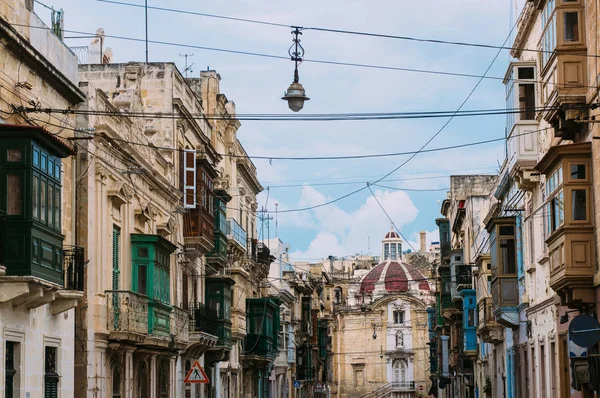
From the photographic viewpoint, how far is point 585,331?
18844 millimetres

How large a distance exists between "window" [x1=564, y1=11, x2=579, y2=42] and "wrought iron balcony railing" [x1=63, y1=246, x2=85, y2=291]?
9.85m

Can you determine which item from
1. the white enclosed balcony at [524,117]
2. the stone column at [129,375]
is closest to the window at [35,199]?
the stone column at [129,375]

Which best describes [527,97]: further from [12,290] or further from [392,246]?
[392,246]

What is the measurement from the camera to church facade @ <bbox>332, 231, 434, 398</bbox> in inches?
5123

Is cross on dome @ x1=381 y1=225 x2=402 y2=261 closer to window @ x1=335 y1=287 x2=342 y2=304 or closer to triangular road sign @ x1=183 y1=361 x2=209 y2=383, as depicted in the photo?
window @ x1=335 y1=287 x2=342 y2=304

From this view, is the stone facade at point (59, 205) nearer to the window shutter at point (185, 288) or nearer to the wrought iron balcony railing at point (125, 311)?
the wrought iron balcony railing at point (125, 311)

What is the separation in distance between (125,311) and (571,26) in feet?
40.1

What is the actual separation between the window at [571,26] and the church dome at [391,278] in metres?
113

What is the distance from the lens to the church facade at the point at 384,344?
13012 centimetres

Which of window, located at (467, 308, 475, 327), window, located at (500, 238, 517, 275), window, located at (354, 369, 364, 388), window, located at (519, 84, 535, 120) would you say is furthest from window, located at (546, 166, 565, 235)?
window, located at (354, 369, 364, 388)

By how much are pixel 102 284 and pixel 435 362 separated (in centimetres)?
6391

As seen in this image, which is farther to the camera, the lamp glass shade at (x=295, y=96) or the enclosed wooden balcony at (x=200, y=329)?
the enclosed wooden balcony at (x=200, y=329)

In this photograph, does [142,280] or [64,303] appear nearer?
[64,303]

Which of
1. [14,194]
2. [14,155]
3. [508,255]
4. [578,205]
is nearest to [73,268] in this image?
[14,194]
